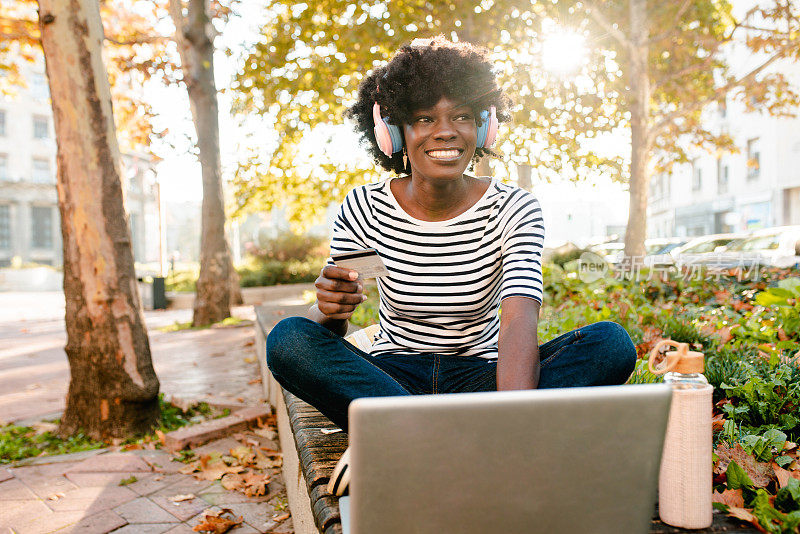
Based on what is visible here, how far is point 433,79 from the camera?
2092 millimetres

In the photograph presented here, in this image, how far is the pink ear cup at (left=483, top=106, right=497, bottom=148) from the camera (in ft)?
7.25

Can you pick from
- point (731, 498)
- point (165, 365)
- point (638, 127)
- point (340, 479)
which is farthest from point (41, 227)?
point (731, 498)

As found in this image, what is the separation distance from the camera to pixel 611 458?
1.00 m

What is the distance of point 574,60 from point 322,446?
7.64 metres

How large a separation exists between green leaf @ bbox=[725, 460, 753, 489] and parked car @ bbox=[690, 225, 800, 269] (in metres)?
9.88

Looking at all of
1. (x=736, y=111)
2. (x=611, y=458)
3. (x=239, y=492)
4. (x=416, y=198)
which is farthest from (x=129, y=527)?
(x=736, y=111)

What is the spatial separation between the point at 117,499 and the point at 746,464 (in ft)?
8.56

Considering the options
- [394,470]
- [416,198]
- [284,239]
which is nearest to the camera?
[394,470]

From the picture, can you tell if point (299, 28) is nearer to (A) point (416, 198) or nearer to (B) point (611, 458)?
(A) point (416, 198)

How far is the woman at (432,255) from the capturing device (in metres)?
1.83

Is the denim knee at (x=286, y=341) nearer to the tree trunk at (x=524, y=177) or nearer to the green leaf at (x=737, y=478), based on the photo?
the green leaf at (x=737, y=478)

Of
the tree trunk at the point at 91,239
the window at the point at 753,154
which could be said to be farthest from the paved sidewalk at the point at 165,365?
the window at the point at 753,154

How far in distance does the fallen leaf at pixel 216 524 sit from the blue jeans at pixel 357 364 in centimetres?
93

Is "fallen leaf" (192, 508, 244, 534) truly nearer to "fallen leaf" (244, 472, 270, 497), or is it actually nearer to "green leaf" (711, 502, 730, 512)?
"fallen leaf" (244, 472, 270, 497)
